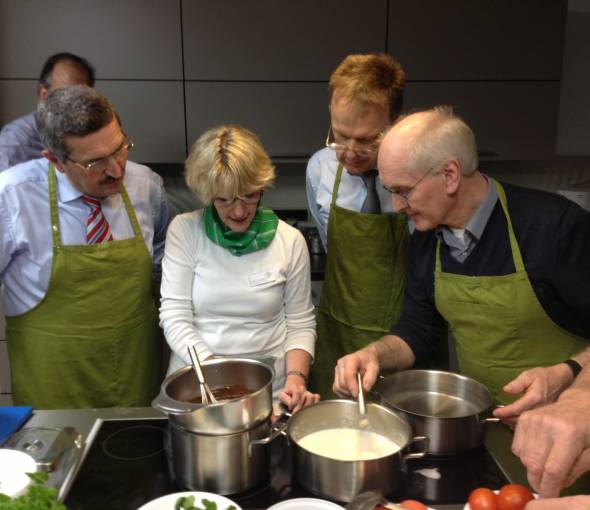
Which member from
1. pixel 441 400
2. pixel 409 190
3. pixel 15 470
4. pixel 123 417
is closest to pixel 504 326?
pixel 441 400

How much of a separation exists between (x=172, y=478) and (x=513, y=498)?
52 cm

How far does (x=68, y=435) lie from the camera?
3.38ft

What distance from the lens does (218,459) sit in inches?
34.9

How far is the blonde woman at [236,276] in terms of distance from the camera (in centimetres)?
140

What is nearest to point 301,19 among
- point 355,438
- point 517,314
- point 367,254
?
point 367,254

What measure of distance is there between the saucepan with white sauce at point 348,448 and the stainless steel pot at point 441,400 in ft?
0.13

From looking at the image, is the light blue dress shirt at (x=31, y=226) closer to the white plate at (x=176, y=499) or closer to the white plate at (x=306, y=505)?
the white plate at (x=176, y=499)

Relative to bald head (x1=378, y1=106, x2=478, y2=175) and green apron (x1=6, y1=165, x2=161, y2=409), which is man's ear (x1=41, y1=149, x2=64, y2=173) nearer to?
green apron (x1=6, y1=165, x2=161, y2=409)

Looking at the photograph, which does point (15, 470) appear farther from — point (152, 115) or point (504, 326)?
point (152, 115)

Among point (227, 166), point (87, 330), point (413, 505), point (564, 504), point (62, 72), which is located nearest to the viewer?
point (564, 504)

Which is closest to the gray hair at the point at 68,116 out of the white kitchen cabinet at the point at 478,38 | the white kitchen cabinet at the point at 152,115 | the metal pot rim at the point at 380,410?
the metal pot rim at the point at 380,410

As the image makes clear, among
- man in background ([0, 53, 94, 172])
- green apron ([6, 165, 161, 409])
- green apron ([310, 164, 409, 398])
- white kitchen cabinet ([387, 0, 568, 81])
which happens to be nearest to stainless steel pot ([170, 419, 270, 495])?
green apron ([6, 165, 161, 409])

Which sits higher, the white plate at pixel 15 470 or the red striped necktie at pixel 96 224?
the red striped necktie at pixel 96 224

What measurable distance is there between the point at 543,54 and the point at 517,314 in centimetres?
173
